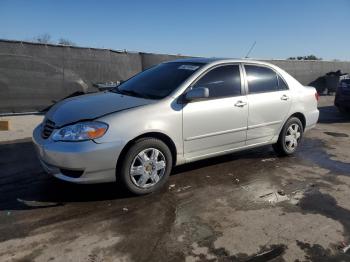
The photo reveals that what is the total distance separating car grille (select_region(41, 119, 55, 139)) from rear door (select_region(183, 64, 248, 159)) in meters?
1.62

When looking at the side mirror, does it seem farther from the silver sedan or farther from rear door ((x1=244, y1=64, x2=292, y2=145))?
rear door ((x1=244, y1=64, x2=292, y2=145))

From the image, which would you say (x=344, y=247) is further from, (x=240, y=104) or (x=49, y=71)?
(x=49, y=71)

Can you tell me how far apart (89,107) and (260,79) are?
275 centimetres

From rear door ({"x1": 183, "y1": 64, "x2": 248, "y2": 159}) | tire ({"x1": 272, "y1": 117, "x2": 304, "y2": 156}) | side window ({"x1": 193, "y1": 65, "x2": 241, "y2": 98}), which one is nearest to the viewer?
rear door ({"x1": 183, "y1": 64, "x2": 248, "y2": 159})

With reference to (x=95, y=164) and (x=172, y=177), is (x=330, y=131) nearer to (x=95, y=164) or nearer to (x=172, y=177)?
(x=172, y=177)

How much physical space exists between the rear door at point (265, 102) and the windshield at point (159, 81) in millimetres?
978

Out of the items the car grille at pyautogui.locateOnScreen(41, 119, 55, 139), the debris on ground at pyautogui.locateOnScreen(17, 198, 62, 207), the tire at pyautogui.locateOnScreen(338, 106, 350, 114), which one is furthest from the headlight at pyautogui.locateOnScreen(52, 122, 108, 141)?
the tire at pyautogui.locateOnScreen(338, 106, 350, 114)

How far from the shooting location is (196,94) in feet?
15.8

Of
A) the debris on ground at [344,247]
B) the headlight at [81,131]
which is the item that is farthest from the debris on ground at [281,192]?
the headlight at [81,131]

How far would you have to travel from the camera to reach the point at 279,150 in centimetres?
648

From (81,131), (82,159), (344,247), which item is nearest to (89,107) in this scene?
(81,131)

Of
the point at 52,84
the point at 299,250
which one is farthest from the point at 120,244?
the point at 52,84

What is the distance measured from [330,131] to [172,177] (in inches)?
222

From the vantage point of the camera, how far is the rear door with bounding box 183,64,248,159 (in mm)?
4965
